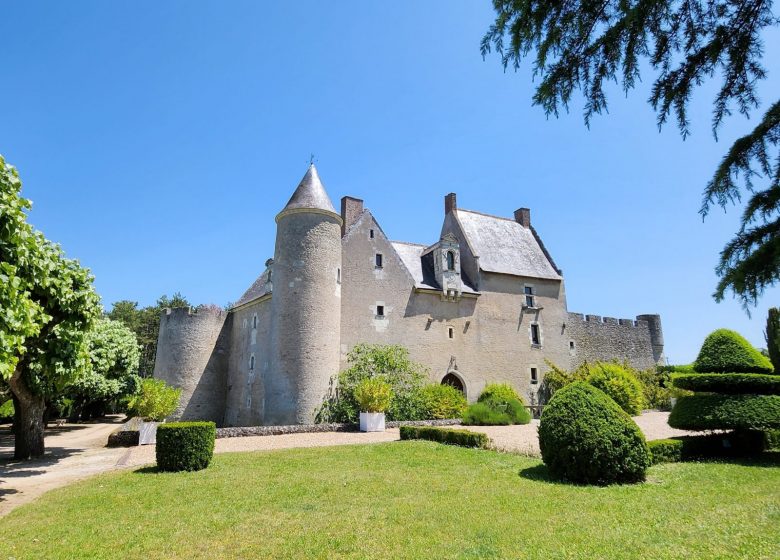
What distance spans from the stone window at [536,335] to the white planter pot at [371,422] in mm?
Answer: 12742

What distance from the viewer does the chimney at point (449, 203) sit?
96.2ft

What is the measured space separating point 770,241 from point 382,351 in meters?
19.6

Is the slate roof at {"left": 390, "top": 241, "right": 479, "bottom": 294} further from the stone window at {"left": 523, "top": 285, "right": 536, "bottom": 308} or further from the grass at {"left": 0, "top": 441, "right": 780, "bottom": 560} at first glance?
the grass at {"left": 0, "top": 441, "right": 780, "bottom": 560}

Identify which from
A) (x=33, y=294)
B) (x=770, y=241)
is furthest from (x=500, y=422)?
(x=770, y=241)

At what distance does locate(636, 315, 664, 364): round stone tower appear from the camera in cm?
3281

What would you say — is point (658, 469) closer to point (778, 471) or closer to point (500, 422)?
point (778, 471)

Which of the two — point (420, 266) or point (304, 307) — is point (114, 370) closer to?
point (304, 307)

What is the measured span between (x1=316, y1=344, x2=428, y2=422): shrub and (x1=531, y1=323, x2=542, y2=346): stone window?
26.8ft

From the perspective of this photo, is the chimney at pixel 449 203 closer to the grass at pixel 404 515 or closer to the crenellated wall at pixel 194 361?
the crenellated wall at pixel 194 361

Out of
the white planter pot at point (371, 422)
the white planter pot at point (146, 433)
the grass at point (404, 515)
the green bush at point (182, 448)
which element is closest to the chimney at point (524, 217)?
the white planter pot at point (371, 422)

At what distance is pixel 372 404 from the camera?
18.2 m

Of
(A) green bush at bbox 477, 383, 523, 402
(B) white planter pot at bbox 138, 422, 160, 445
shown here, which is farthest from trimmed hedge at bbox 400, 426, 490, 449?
(A) green bush at bbox 477, 383, 523, 402

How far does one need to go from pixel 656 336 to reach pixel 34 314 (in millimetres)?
35191

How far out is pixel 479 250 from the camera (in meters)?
27.8
